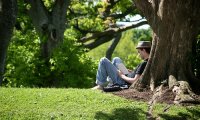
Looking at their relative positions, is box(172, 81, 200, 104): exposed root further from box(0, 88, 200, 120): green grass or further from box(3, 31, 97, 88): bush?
box(3, 31, 97, 88): bush

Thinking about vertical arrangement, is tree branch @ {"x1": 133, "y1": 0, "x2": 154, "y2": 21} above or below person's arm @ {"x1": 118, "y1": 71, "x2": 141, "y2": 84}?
above

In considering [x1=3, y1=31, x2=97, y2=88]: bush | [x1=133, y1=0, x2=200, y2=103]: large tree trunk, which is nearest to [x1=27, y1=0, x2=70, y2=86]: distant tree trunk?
[x1=3, y1=31, x2=97, y2=88]: bush

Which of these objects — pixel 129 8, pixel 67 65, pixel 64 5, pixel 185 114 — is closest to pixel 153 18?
pixel 185 114

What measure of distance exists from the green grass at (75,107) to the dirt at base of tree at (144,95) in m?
0.28

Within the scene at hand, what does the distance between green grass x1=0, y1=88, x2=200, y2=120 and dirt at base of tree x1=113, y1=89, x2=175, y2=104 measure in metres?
0.28

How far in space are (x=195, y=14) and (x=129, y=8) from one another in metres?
13.3

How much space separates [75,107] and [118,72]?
227 centimetres

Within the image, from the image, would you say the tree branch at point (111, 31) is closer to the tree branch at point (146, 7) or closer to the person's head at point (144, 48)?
the person's head at point (144, 48)

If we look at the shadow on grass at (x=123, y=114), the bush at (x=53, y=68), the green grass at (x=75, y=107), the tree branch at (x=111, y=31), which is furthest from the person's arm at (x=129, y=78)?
the tree branch at (x=111, y=31)

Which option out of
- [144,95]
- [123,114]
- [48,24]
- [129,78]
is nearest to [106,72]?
[129,78]

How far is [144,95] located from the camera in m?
9.03

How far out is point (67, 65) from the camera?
15289 millimetres

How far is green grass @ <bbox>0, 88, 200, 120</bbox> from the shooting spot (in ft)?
24.9

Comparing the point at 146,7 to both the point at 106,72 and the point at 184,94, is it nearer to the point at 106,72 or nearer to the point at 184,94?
the point at 106,72
